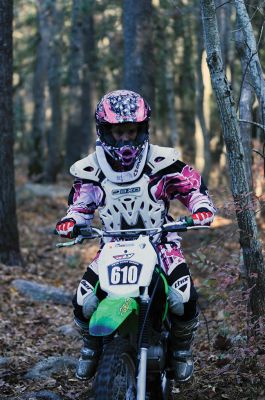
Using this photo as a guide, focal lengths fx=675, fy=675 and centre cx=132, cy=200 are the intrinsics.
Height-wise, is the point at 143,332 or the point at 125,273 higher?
the point at 125,273

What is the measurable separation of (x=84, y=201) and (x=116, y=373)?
164cm

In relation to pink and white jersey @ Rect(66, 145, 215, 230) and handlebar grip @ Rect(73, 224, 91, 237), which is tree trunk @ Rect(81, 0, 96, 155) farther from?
handlebar grip @ Rect(73, 224, 91, 237)

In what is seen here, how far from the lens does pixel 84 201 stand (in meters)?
5.51

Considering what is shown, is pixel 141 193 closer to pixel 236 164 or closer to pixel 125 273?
pixel 125 273

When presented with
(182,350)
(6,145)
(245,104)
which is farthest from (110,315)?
(6,145)

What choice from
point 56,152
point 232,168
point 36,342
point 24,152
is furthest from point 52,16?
point 24,152

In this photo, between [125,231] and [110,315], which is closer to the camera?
[110,315]

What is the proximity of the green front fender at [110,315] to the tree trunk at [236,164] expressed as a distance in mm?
1696

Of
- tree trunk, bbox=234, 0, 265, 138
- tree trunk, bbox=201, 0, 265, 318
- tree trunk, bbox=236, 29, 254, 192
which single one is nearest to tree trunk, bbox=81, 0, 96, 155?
tree trunk, bbox=236, 29, 254, 192

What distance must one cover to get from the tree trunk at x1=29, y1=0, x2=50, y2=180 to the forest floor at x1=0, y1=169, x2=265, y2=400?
1177cm

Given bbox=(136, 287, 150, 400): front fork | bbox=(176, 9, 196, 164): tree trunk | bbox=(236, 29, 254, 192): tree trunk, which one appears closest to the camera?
bbox=(136, 287, 150, 400): front fork

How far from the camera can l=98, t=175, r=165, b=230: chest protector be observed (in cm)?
512

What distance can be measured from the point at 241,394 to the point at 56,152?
1926cm

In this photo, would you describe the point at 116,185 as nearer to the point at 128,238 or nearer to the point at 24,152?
the point at 128,238
